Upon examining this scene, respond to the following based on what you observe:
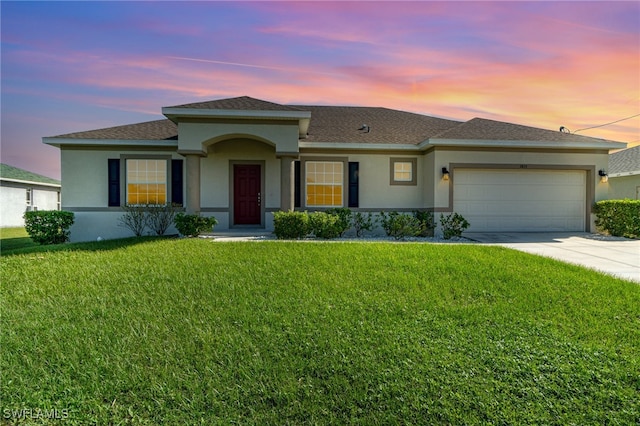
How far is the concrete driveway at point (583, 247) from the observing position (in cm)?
692

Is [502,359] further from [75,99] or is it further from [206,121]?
[75,99]

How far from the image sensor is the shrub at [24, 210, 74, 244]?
34.3 ft

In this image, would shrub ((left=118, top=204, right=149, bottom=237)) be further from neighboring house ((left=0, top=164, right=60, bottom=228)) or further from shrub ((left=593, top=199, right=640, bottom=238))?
neighboring house ((left=0, top=164, right=60, bottom=228))


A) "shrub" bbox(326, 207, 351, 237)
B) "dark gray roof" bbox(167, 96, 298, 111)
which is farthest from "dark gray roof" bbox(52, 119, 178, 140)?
"shrub" bbox(326, 207, 351, 237)

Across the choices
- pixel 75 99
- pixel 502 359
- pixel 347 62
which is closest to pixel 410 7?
pixel 347 62

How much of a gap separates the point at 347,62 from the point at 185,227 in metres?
7.66

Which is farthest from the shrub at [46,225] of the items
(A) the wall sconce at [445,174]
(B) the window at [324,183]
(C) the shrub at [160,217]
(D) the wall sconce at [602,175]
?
(D) the wall sconce at [602,175]

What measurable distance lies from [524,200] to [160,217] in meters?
13.0

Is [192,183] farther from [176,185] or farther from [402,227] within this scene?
[402,227]

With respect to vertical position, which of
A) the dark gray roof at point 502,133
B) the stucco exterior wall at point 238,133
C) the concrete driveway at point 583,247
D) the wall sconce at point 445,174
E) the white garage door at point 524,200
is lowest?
the concrete driveway at point 583,247

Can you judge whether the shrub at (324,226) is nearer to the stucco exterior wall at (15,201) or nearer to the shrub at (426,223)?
the shrub at (426,223)

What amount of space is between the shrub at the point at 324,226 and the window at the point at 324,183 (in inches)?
89.7

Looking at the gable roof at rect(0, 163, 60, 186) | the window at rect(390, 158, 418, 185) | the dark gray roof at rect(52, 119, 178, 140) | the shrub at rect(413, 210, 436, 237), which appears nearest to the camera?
the shrub at rect(413, 210, 436, 237)

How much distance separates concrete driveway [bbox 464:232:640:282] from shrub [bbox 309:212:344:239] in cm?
454
